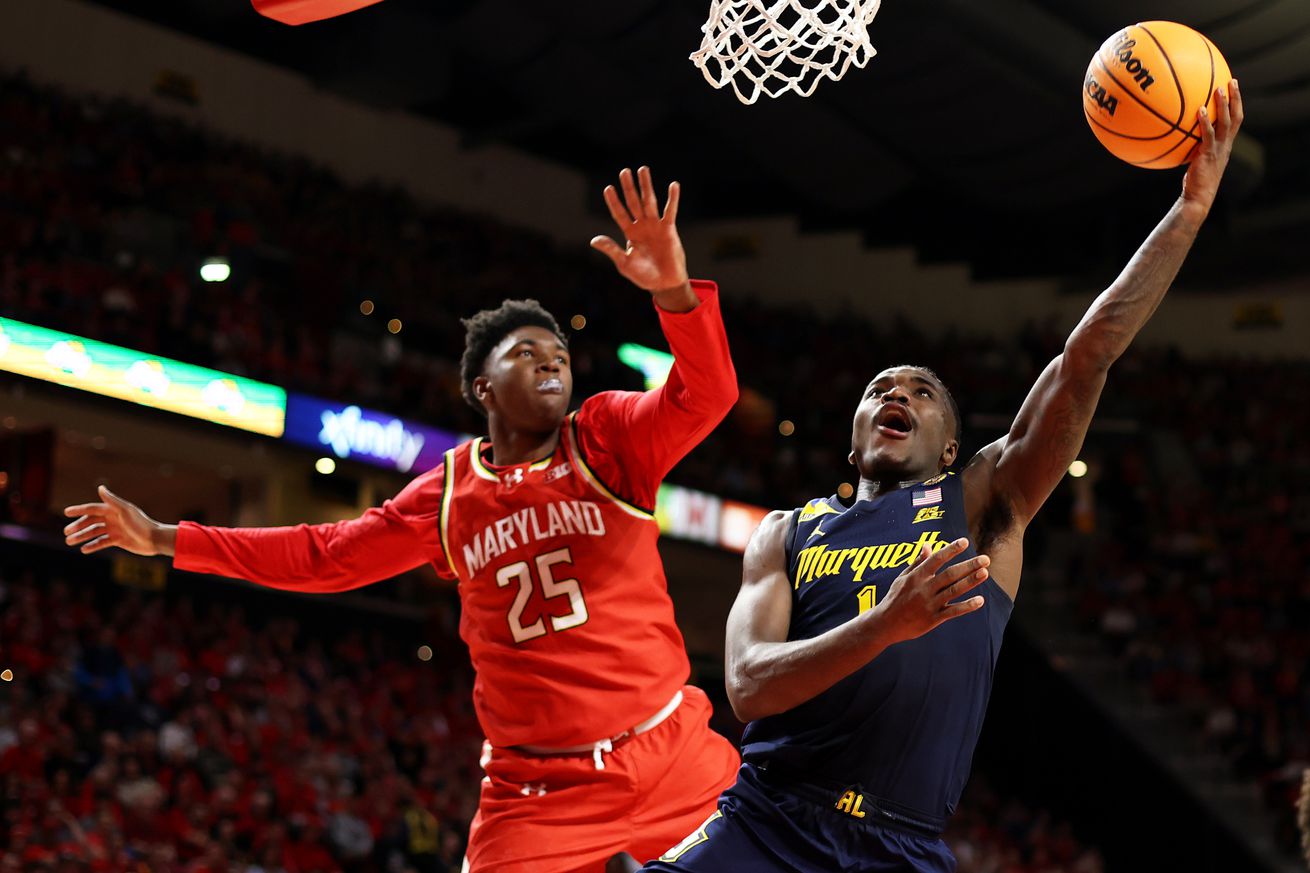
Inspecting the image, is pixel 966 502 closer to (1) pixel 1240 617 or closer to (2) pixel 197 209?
(2) pixel 197 209

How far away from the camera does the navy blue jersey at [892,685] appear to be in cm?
353

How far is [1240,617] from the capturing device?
18875 mm

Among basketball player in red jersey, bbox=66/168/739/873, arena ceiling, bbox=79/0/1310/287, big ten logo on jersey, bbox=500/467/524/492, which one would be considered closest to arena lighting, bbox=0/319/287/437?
arena ceiling, bbox=79/0/1310/287

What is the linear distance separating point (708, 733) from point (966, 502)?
1.32 metres

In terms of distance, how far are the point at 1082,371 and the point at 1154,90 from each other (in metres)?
0.99

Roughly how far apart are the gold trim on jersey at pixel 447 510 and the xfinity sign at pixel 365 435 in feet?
31.7

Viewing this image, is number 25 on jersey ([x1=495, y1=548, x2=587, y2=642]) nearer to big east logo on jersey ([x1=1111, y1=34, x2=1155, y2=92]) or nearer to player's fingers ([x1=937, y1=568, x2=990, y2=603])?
player's fingers ([x1=937, y1=568, x2=990, y2=603])

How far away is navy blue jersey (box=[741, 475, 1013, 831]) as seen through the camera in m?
3.53

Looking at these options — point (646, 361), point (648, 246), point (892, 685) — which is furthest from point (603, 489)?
point (646, 361)

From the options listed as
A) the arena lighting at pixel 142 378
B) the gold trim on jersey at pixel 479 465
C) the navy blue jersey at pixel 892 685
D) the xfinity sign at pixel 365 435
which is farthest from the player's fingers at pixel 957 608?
the xfinity sign at pixel 365 435

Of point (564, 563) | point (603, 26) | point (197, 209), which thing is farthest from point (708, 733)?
point (197, 209)

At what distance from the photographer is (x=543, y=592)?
180 inches

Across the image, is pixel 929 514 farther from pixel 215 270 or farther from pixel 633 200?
pixel 215 270

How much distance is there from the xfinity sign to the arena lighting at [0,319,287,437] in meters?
0.24
